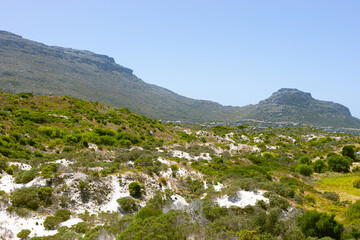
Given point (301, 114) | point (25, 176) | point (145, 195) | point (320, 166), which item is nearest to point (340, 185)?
point (320, 166)

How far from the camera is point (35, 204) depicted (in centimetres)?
1095

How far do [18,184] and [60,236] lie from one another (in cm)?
676

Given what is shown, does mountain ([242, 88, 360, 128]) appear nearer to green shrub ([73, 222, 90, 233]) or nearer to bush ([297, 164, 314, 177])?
bush ([297, 164, 314, 177])

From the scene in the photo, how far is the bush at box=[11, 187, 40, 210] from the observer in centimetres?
1057

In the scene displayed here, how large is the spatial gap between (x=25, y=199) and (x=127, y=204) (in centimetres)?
593

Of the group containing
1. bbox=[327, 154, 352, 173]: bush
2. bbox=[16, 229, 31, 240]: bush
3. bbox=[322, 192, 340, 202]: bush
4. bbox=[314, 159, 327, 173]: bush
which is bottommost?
bbox=[16, 229, 31, 240]: bush

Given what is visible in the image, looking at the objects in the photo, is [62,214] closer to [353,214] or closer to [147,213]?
[147,213]

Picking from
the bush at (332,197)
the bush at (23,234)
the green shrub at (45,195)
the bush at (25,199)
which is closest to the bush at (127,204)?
the green shrub at (45,195)

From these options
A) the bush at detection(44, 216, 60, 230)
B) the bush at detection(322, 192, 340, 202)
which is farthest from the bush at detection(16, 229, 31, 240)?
the bush at detection(322, 192, 340, 202)

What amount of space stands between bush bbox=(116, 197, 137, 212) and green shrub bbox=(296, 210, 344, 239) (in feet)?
33.7

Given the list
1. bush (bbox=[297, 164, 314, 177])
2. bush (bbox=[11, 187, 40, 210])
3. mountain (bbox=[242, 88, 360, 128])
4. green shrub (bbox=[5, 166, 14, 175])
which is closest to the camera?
bush (bbox=[11, 187, 40, 210])

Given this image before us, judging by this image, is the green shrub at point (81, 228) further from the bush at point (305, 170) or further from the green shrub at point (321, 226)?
the bush at point (305, 170)

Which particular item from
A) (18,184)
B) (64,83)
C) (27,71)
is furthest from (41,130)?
(27,71)

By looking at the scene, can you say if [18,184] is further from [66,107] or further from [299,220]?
[66,107]
